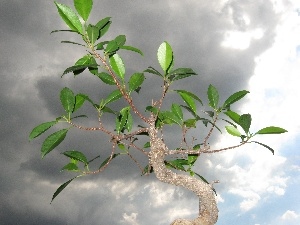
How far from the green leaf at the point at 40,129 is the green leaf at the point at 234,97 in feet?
3.62

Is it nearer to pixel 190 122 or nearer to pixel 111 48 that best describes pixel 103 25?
pixel 111 48

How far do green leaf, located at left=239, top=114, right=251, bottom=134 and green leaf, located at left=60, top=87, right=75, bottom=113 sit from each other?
1.05 meters

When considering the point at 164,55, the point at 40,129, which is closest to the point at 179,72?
the point at 164,55

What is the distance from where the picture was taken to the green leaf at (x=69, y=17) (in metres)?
2.03

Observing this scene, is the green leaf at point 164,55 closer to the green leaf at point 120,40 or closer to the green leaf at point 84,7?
the green leaf at point 120,40

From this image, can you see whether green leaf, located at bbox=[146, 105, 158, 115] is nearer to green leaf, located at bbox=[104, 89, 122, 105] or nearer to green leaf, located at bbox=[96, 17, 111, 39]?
green leaf, located at bbox=[104, 89, 122, 105]

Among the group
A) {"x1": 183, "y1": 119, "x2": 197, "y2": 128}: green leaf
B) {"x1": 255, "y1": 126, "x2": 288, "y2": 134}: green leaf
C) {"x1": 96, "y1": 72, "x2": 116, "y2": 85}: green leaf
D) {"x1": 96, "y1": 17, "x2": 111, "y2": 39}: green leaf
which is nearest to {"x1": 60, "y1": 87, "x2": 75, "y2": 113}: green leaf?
{"x1": 96, "y1": 72, "x2": 116, "y2": 85}: green leaf

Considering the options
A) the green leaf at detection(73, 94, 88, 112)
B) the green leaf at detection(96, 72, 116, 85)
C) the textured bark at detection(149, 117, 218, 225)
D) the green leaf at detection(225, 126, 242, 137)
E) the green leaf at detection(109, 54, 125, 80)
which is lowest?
the textured bark at detection(149, 117, 218, 225)

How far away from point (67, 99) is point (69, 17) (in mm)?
547

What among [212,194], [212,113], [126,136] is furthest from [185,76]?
[212,194]

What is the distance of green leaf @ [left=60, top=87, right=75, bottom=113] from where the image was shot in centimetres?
233

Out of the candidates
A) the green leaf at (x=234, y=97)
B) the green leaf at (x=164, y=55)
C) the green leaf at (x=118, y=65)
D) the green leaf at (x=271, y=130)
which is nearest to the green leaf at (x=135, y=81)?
the green leaf at (x=118, y=65)

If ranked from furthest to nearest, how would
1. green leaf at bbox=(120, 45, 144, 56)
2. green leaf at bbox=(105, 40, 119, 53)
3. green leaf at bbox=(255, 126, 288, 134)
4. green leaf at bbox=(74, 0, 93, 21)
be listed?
green leaf at bbox=(255, 126, 288, 134) → green leaf at bbox=(120, 45, 144, 56) → green leaf at bbox=(105, 40, 119, 53) → green leaf at bbox=(74, 0, 93, 21)

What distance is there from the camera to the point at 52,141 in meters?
2.23
